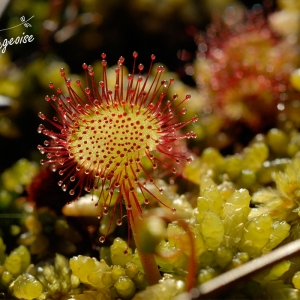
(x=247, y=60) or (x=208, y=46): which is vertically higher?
(x=208, y=46)

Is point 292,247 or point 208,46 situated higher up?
point 208,46

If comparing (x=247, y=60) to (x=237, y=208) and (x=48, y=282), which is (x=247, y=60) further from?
(x=48, y=282)

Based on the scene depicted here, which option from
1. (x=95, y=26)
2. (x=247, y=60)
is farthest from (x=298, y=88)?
(x=95, y=26)

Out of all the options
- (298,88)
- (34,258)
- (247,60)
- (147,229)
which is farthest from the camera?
(247,60)

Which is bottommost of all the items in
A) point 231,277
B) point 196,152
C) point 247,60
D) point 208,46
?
point 231,277

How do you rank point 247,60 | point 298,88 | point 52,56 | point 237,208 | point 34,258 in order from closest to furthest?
point 237,208
point 34,258
point 298,88
point 247,60
point 52,56

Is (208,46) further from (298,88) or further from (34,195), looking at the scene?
(34,195)

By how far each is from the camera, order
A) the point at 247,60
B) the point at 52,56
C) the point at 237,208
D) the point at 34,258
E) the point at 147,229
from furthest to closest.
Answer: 1. the point at 52,56
2. the point at 247,60
3. the point at 34,258
4. the point at 237,208
5. the point at 147,229

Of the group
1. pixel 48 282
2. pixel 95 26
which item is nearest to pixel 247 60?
pixel 95 26

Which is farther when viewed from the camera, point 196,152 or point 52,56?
point 52,56
